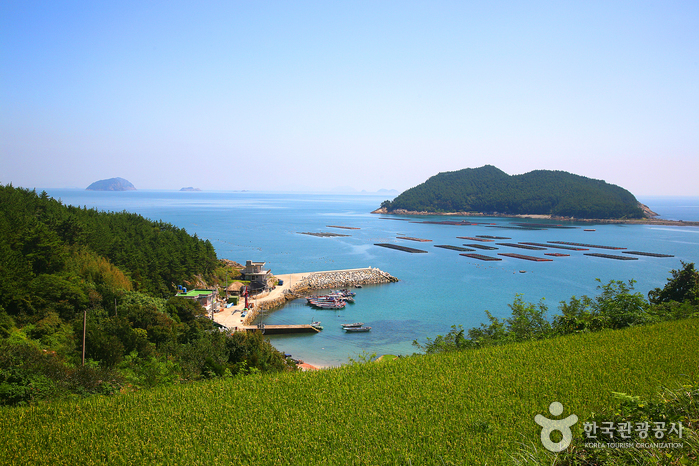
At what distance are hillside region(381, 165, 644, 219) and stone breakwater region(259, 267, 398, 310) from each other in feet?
279

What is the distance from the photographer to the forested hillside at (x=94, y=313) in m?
6.48

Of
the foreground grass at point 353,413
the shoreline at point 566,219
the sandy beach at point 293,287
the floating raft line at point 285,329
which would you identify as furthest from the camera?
the shoreline at point 566,219

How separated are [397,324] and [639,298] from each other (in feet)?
54.3

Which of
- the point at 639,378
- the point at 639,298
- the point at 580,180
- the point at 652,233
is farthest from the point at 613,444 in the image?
the point at 580,180

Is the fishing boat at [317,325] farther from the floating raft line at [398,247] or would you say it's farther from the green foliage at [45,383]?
the floating raft line at [398,247]

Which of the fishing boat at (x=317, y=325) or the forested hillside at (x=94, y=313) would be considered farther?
the fishing boat at (x=317, y=325)

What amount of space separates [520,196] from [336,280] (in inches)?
3934

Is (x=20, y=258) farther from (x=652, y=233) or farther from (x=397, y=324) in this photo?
(x=652, y=233)

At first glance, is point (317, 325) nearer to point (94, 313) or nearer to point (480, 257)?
point (94, 313)

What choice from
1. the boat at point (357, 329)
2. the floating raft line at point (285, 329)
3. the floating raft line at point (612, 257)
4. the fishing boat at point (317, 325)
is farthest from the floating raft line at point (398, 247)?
the floating raft line at point (285, 329)

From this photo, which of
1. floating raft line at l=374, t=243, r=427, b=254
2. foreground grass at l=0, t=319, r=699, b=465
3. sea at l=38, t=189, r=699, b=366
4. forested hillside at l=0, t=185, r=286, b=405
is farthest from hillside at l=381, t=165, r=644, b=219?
foreground grass at l=0, t=319, r=699, b=465

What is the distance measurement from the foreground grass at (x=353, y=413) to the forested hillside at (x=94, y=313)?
1385mm

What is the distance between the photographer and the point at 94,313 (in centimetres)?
1761

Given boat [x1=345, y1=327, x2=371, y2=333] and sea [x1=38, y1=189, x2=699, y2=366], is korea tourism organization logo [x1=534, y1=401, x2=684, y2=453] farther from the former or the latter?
boat [x1=345, y1=327, x2=371, y2=333]
